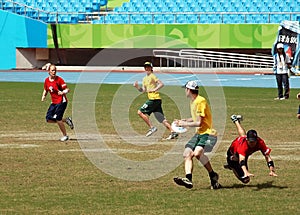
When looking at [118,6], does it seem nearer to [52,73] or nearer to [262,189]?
[52,73]

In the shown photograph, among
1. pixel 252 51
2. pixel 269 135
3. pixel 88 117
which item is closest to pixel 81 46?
pixel 252 51

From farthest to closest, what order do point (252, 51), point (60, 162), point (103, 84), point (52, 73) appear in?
point (252, 51) < point (103, 84) < point (52, 73) < point (60, 162)

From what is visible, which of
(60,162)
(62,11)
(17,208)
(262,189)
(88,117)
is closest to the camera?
(17,208)

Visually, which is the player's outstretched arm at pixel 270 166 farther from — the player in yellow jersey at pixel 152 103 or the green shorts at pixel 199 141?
the player in yellow jersey at pixel 152 103

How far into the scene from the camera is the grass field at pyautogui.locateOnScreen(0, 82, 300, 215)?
11180mm

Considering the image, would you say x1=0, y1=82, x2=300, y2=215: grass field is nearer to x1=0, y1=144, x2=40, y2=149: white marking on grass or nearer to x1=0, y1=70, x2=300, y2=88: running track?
x1=0, y1=144, x2=40, y2=149: white marking on grass

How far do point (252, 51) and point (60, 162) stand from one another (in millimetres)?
40325

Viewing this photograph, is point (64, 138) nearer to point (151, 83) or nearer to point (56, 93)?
point (56, 93)

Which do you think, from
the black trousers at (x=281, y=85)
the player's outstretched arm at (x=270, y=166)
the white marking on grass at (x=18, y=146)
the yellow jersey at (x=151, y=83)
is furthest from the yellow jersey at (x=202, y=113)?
the black trousers at (x=281, y=85)

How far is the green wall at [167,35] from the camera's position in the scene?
52.6 meters

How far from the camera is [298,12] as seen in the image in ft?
166

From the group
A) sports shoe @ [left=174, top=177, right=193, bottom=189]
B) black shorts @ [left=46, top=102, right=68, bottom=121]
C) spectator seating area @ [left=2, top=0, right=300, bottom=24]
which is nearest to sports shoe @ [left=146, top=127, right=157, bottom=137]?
black shorts @ [left=46, top=102, right=68, bottom=121]

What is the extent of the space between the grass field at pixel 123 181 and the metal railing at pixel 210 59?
2942 centimetres

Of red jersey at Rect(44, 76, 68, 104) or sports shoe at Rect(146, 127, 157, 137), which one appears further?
sports shoe at Rect(146, 127, 157, 137)
